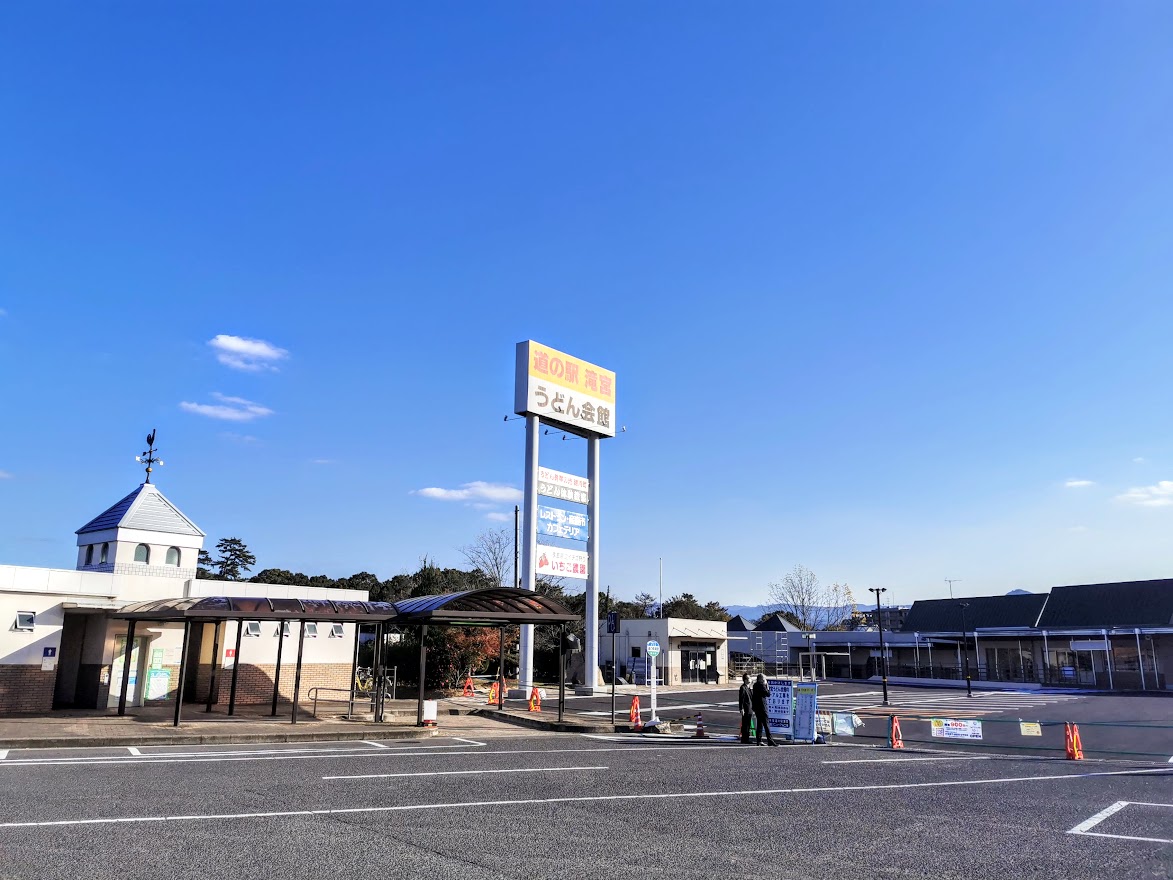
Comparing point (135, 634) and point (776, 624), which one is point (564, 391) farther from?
point (776, 624)

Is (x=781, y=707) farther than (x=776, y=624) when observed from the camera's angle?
No

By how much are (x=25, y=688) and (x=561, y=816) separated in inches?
750

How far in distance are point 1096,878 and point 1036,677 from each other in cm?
5644

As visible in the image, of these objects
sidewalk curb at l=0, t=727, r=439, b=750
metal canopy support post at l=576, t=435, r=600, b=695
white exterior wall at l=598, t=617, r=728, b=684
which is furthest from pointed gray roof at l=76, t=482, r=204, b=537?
white exterior wall at l=598, t=617, r=728, b=684

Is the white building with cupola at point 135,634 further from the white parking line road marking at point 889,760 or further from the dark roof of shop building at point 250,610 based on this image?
the white parking line road marking at point 889,760

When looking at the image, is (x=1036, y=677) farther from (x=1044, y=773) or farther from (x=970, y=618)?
(x=1044, y=773)

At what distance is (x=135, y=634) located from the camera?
25422 mm

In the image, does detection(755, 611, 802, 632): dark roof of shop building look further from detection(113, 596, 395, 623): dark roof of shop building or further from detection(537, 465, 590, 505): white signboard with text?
detection(113, 596, 395, 623): dark roof of shop building

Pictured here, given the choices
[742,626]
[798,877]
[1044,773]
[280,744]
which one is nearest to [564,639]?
[280,744]

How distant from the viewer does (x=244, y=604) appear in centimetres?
2175

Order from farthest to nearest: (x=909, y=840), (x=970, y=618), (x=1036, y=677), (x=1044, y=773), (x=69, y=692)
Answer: (x=970, y=618) < (x=1036, y=677) < (x=69, y=692) < (x=1044, y=773) < (x=909, y=840)

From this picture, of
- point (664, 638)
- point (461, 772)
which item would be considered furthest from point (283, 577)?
point (461, 772)

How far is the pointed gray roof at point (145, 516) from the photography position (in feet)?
96.3

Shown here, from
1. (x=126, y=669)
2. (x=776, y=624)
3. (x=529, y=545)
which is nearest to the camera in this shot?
(x=126, y=669)
